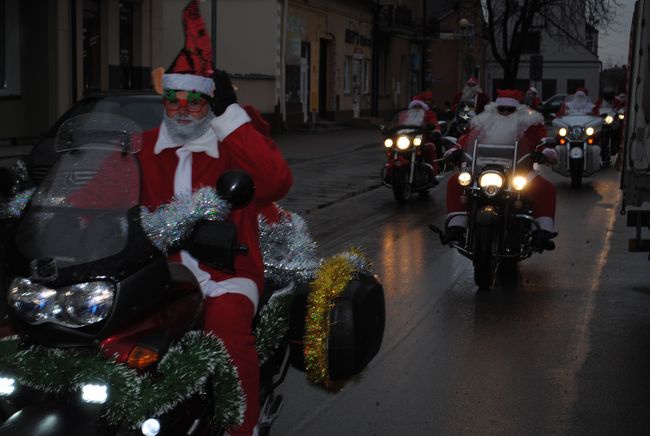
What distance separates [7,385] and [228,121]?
122 cm

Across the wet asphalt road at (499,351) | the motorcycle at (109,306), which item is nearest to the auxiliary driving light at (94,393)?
the motorcycle at (109,306)

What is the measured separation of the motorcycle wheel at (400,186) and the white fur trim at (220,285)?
1175 centimetres

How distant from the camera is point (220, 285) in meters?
3.75

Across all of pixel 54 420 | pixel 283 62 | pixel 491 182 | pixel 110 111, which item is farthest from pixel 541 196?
pixel 283 62

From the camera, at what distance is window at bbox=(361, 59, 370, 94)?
45.9 metres

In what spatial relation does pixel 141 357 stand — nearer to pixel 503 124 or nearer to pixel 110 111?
pixel 503 124

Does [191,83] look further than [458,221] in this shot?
No

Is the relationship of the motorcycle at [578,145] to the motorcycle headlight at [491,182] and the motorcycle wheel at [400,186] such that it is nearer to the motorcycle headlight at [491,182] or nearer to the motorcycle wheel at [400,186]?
the motorcycle wheel at [400,186]

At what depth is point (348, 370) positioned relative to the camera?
4008 mm

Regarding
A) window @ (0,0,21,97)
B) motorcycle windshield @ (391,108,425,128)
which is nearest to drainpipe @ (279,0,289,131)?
window @ (0,0,21,97)

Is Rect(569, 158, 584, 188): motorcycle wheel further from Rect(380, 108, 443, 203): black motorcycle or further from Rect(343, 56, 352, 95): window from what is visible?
Rect(343, 56, 352, 95): window

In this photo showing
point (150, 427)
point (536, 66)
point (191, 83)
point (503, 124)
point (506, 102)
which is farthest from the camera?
point (536, 66)

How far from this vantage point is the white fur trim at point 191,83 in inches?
157

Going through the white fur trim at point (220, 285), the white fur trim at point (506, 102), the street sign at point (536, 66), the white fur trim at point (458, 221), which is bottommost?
the white fur trim at point (458, 221)
